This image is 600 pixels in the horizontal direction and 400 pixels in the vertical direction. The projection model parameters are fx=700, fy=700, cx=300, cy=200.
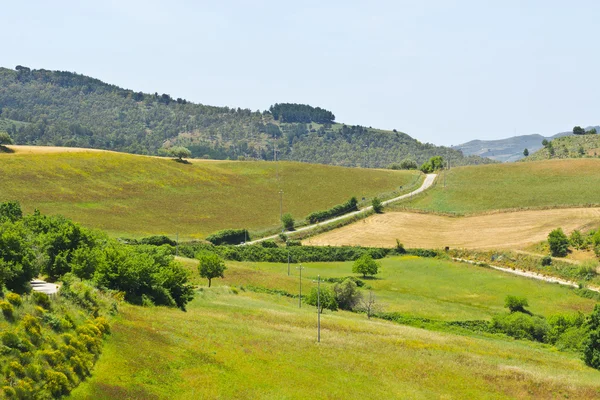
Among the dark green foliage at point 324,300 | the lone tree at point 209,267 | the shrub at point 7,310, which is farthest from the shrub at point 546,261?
the shrub at point 7,310

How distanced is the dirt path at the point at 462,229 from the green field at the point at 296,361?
57660 millimetres

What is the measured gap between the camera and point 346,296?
9688cm

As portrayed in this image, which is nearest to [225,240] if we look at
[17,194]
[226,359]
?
[17,194]

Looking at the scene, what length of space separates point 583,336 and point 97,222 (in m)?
93.5

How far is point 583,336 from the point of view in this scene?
78.7 m

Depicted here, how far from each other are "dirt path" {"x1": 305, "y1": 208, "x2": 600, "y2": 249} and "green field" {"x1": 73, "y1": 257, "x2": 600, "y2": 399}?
5766 cm

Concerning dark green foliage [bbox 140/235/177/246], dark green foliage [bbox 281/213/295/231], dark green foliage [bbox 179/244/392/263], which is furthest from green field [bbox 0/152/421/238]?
dark green foliage [bbox 179/244/392/263]

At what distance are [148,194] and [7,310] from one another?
12954 centimetres

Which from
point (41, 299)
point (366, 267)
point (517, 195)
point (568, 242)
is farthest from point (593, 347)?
point (517, 195)

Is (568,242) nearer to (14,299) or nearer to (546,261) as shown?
(546,261)

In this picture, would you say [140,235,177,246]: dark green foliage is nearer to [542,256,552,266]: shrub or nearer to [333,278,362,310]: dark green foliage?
[333,278,362,310]: dark green foliage

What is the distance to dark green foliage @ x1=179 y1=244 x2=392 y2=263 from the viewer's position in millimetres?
127188

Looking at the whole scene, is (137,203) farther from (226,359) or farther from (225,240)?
(226,359)

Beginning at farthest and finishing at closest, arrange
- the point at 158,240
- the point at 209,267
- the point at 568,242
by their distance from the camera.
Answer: the point at 158,240 < the point at 568,242 < the point at 209,267
